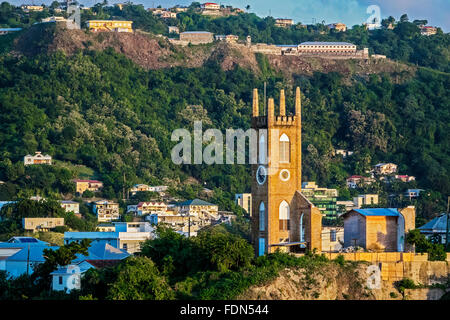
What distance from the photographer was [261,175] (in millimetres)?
65875

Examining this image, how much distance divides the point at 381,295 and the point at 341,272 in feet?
7.94

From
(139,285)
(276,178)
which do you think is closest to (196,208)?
(276,178)

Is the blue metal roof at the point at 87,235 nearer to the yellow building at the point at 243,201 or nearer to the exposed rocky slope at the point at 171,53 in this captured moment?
the yellow building at the point at 243,201

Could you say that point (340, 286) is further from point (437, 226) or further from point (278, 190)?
point (437, 226)

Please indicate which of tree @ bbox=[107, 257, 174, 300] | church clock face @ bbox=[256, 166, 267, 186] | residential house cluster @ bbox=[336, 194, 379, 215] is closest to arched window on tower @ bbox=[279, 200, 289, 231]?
church clock face @ bbox=[256, 166, 267, 186]

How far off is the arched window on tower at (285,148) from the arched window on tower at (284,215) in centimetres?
232

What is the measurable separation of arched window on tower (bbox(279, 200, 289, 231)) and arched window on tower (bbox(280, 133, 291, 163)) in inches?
91.3

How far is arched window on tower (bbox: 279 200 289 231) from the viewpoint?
64.8m

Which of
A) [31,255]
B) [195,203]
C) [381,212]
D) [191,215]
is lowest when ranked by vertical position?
[31,255]

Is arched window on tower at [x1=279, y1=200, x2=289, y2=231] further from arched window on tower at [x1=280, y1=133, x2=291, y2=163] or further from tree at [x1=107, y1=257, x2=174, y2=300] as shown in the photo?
tree at [x1=107, y1=257, x2=174, y2=300]

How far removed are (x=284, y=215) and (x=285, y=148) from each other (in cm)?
348

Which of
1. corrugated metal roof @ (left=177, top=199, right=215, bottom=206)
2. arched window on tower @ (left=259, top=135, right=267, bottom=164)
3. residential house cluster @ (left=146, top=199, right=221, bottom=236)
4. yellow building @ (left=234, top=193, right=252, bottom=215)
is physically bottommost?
arched window on tower @ (left=259, top=135, right=267, bottom=164)
